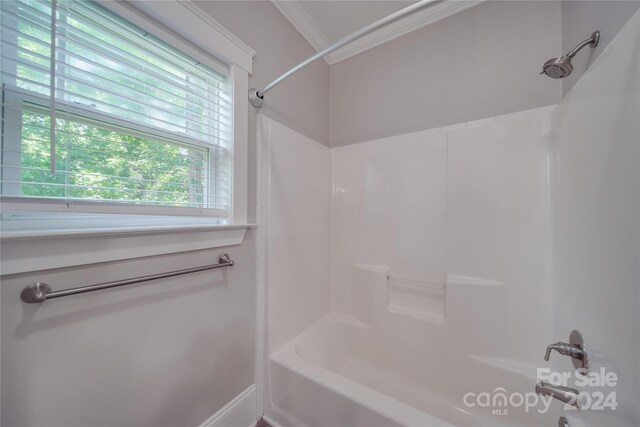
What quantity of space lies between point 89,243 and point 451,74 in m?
2.00

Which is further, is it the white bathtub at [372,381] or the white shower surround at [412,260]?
the white shower surround at [412,260]

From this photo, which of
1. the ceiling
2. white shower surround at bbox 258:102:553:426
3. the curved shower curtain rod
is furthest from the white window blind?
the ceiling

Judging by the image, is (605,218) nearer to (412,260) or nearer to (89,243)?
(412,260)

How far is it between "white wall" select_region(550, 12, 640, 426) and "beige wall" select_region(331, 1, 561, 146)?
0.31 meters

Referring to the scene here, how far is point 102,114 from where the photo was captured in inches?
29.7

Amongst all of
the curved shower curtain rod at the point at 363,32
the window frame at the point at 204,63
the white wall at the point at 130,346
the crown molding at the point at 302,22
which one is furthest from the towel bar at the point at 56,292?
the crown molding at the point at 302,22

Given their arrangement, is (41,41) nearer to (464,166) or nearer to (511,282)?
(464,166)

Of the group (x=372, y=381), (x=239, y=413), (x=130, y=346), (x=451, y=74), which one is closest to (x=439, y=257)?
(x=372, y=381)

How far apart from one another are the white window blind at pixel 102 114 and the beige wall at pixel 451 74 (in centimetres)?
110

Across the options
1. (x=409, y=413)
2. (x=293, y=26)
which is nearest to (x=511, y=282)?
(x=409, y=413)

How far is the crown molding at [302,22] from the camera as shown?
1.39 m

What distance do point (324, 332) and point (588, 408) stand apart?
1.25 meters

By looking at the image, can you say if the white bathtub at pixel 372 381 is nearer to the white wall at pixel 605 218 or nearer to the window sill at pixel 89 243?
the white wall at pixel 605 218

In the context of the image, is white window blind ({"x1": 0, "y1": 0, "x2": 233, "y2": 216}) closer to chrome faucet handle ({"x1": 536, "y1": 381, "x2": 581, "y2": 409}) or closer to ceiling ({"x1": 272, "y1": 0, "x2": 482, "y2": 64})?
ceiling ({"x1": 272, "y1": 0, "x2": 482, "y2": 64})
